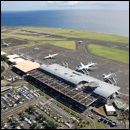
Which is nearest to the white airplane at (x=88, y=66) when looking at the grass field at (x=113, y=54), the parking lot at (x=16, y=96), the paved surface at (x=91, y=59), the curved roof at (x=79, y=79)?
the paved surface at (x=91, y=59)

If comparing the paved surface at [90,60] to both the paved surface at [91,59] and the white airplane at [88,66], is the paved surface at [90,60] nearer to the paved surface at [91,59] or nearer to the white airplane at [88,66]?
the paved surface at [91,59]

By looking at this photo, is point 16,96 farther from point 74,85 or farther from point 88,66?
point 88,66

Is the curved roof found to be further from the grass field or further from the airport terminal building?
the grass field

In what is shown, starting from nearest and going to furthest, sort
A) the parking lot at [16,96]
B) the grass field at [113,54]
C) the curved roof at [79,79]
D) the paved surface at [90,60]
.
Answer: the parking lot at [16,96] → the curved roof at [79,79] → the paved surface at [90,60] → the grass field at [113,54]

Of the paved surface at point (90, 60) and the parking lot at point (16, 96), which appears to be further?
the paved surface at point (90, 60)

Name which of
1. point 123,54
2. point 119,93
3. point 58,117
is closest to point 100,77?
point 119,93

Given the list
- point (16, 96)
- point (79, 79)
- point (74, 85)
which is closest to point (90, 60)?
point (79, 79)

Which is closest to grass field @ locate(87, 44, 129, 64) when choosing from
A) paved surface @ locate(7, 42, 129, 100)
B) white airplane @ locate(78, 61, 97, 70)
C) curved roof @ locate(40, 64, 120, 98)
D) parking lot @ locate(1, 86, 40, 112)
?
paved surface @ locate(7, 42, 129, 100)

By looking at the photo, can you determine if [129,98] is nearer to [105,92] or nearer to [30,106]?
[105,92]
